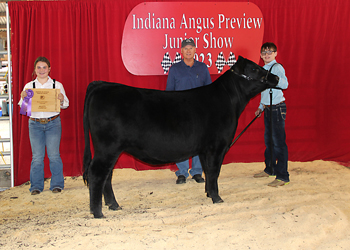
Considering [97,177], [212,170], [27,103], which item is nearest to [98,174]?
[97,177]

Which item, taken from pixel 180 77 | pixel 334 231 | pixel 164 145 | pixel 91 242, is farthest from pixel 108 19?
pixel 334 231

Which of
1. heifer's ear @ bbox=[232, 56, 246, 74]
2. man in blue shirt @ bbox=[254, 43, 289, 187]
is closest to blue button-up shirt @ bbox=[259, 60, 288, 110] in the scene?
man in blue shirt @ bbox=[254, 43, 289, 187]

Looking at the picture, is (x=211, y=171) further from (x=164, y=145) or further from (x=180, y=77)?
(x=180, y=77)

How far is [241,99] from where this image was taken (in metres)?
3.34

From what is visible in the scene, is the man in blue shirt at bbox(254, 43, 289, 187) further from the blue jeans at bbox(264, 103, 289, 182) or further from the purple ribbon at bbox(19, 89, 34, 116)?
the purple ribbon at bbox(19, 89, 34, 116)

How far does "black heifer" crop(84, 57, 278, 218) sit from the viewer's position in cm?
268

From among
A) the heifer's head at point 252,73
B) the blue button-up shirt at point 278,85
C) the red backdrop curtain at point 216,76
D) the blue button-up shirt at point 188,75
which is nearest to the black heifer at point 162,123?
the heifer's head at point 252,73

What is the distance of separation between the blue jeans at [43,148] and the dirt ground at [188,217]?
18cm

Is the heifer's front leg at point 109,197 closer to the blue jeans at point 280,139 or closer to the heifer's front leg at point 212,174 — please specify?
the heifer's front leg at point 212,174

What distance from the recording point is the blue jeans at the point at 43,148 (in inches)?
148

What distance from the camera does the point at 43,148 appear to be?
385 cm

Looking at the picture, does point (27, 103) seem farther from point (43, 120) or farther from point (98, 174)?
point (98, 174)

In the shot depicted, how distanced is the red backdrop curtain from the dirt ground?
2.82 ft

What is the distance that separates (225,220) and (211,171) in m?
0.60
